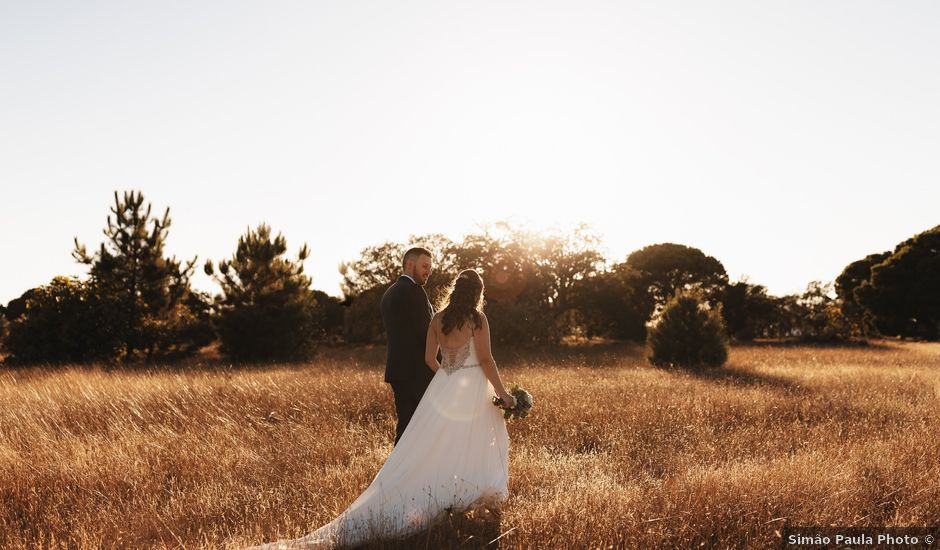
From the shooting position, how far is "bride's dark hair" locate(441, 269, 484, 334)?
16.9ft

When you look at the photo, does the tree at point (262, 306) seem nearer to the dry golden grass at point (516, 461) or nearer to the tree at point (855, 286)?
the dry golden grass at point (516, 461)

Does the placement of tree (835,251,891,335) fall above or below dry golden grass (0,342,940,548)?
above

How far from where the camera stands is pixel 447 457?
16.8 feet

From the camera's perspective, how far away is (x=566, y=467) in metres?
5.84

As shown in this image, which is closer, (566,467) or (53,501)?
(53,501)

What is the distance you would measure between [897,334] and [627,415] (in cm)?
4019

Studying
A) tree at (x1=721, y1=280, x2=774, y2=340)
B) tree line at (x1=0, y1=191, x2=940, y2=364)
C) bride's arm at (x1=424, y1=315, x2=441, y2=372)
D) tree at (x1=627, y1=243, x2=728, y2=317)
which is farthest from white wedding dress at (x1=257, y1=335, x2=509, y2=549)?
tree at (x1=627, y1=243, x2=728, y2=317)

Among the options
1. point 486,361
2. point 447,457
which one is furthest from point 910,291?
point 447,457

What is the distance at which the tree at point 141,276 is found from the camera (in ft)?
74.5

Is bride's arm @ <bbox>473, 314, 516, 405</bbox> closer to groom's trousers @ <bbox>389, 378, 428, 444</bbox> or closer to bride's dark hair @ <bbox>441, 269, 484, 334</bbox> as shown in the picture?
bride's dark hair @ <bbox>441, 269, 484, 334</bbox>

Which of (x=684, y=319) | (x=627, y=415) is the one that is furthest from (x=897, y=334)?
(x=627, y=415)

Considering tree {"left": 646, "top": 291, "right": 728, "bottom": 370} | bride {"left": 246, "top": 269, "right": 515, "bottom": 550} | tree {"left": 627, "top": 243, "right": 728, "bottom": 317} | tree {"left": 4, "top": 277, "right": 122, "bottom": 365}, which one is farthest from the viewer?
tree {"left": 627, "top": 243, "right": 728, "bottom": 317}

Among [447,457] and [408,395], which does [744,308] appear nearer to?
[408,395]

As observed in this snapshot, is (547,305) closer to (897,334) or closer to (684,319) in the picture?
(684,319)
